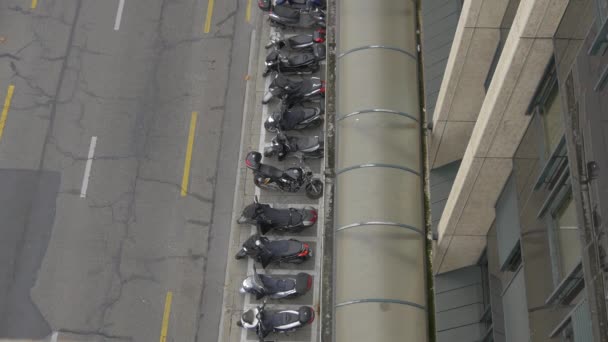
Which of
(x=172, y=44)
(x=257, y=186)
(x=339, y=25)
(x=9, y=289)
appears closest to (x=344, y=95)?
(x=339, y=25)

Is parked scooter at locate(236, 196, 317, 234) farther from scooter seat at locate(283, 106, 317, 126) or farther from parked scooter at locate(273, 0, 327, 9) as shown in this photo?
parked scooter at locate(273, 0, 327, 9)

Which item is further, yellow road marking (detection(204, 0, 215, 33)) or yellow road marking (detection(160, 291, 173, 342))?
yellow road marking (detection(204, 0, 215, 33))

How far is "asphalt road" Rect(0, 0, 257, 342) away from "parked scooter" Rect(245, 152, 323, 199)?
0.99 meters

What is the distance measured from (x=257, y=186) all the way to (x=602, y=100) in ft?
40.4

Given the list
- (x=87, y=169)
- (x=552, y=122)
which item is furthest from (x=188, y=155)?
(x=552, y=122)

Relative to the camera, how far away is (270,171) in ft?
63.4

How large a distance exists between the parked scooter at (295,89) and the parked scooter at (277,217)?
327 cm

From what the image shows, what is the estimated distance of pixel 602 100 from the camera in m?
8.41

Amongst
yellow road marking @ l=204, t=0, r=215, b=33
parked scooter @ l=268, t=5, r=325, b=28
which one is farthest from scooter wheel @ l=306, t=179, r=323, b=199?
yellow road marking @ l=204, t=0, r=215, b=33

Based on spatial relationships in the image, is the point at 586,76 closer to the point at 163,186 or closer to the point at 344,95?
the point at 344,95

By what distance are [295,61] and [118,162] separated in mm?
5531

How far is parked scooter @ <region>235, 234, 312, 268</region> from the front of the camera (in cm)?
1822

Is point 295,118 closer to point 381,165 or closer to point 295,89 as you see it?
point 295,89

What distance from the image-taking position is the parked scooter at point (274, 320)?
17.4m
